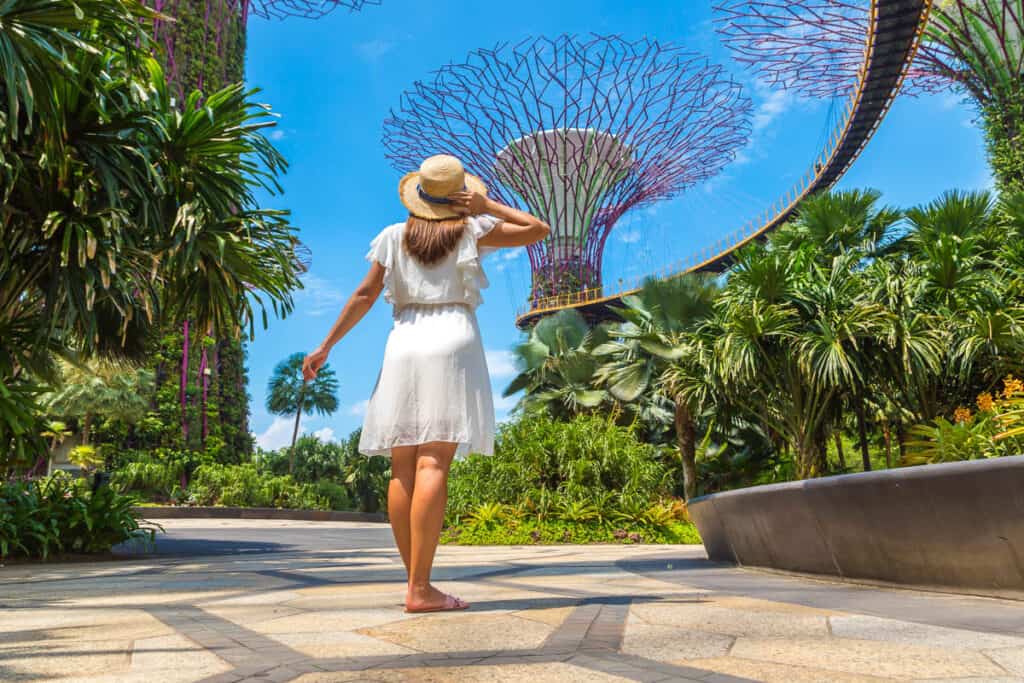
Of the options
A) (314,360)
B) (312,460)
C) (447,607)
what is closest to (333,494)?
(312,460)

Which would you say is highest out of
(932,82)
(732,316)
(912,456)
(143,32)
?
(932,82)

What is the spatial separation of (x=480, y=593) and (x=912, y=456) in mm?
4079

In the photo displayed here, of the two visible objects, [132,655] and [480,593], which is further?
[480,593]

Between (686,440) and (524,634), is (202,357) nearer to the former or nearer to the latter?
(686,440)

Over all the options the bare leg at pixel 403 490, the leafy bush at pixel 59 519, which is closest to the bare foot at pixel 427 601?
the bare leg at pixel 403 490

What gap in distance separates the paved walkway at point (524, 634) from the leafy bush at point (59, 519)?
3.18 meters

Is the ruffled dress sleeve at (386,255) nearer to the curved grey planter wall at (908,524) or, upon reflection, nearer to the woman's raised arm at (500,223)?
the woman's raised arm at (500,223)

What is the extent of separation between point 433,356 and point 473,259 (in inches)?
14.7

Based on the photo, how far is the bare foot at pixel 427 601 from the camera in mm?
2445

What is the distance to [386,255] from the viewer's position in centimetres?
277

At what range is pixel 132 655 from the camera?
5.75 feet

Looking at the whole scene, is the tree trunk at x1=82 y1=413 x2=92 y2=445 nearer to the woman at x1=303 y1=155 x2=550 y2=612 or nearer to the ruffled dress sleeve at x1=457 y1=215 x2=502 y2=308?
the woman at x1=303 y1=155 x2=550 y2=612

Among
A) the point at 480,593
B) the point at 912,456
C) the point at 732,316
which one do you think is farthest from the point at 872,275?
the point at 480,593

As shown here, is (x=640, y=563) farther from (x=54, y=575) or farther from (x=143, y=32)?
(x=143, y=32)
